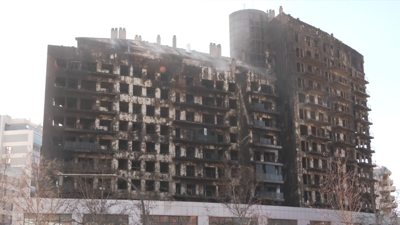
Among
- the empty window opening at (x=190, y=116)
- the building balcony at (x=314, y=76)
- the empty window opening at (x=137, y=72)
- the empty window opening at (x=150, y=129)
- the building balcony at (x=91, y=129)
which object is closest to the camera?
the building balcony at (x=91, y=129)

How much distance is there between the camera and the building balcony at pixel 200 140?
257ft

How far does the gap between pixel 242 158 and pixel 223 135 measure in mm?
4877

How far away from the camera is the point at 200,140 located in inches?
3137

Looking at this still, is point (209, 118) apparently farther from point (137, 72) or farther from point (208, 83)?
point (137, 72)

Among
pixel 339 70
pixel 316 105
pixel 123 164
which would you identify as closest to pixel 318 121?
pixel 316 105

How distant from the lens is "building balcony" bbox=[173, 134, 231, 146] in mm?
78338

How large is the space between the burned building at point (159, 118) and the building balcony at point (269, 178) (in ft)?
0.60

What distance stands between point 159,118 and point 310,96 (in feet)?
94.2

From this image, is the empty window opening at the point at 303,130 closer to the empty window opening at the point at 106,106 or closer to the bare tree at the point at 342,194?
the bare tree at the point at 342,194

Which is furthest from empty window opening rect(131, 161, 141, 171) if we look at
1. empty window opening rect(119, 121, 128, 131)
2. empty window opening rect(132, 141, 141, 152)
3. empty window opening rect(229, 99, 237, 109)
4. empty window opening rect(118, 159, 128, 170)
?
empty window opening rect(229, 99, 237, 109)

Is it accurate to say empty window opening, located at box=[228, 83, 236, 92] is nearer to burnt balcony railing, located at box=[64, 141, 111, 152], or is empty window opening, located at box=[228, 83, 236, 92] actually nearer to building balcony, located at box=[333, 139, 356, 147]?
building balcony, located at box=[333, 139, 356, 147]

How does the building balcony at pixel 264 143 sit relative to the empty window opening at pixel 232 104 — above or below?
below

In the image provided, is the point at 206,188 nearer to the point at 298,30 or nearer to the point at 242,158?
the point at 242,158

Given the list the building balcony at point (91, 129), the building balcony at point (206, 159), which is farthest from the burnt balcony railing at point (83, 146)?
the building balcony at point (206, 159)
